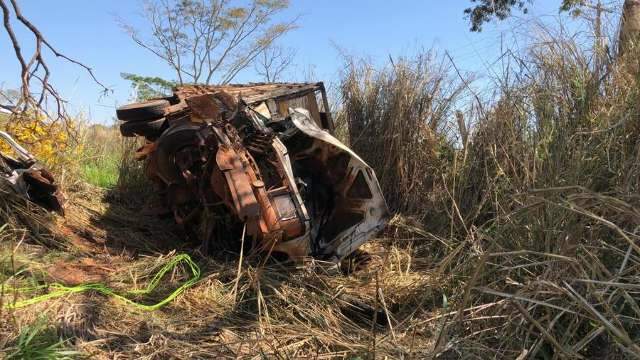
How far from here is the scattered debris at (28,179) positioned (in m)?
4.21

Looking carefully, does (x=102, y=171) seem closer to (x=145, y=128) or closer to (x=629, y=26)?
(x=145, y=128)

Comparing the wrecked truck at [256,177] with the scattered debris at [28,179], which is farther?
the scattered debris at [28,179]

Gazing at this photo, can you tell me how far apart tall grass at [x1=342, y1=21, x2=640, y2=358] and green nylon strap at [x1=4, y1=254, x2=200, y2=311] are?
1.80 meters

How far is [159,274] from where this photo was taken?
13.0 feet

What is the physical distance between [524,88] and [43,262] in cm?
390

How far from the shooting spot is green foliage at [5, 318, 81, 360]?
2.45 metres

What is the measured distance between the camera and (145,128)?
193 inches

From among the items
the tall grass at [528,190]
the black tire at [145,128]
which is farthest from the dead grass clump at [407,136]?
the black tire at [145,128]

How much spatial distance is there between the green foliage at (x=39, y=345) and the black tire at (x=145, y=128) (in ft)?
7.86

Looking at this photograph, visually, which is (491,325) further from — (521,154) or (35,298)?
(35,298)

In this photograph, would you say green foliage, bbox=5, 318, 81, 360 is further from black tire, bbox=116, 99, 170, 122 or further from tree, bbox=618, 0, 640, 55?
tree, bbox=618, 0, 640, 55

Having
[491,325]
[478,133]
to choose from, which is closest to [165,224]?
[478,133]

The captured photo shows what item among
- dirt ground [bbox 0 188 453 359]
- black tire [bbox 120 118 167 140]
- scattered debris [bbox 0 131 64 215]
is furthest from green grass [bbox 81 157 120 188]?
scattered debris [bbox 0 131 64 215]

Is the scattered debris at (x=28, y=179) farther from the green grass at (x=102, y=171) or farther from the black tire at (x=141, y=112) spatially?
the green grass at (x=102, y=171)
